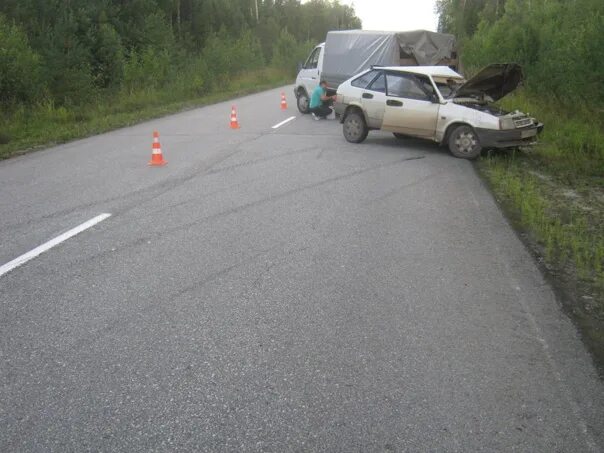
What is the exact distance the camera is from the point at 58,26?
2217cm

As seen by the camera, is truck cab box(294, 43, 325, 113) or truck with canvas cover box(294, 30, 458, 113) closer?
truck with canvas cover box(294, 30, 458, 113)

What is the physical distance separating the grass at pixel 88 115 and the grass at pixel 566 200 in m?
9.75

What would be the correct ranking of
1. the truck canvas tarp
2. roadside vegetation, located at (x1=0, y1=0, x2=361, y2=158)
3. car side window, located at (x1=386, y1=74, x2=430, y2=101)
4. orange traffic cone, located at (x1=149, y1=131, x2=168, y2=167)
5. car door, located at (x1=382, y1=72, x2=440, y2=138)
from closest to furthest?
orange traffic cone, located at (x1=149, y1=131, x2=168, y2=167) < car door, located at (x1=382, y1=72, x2=440, y2=138) < car side window, located at (x1=386, y1=74, x2=430, y2=101) < roadside vegetation, located at (x1=0, y1=0, x2=361, y2=158) < the truck canvas tarp

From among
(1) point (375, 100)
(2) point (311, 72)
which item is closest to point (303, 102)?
(2) point (311, 72)

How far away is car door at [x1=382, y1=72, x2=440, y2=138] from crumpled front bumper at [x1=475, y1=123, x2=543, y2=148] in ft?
3.58

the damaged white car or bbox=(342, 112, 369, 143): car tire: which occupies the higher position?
the damaged white car

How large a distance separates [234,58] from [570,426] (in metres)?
38.8

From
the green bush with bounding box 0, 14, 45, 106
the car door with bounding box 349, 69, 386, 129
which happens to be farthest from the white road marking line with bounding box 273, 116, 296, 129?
the green bush with bounding box 0, 14, 45, 106

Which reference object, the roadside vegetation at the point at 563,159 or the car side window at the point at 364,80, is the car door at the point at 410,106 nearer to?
the car side window at the point at 364,80

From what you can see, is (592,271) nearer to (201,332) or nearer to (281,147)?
(201,332)

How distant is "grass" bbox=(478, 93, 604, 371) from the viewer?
4.91 meters

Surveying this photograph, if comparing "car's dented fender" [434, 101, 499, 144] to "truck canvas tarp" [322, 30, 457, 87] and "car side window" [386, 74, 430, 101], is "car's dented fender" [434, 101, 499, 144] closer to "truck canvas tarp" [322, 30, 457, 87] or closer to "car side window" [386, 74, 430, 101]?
"car side window" [386, 74, 430, 101]

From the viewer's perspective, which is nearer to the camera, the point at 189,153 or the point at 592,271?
the point at 592,271

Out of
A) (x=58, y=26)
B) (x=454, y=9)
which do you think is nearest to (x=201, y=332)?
(x=58, y=26)
